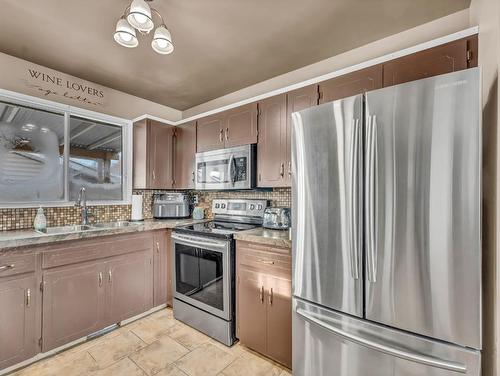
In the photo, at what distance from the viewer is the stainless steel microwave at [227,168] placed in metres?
2.45

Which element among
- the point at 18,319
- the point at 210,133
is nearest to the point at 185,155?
the point at 210,133

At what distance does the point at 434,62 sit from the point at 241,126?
160 centimetres

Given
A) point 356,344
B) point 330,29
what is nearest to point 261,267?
point 356,344

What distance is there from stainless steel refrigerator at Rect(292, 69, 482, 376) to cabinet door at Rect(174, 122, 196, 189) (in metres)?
1.87

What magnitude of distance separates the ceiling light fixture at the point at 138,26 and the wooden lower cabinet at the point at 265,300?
158 centimetres

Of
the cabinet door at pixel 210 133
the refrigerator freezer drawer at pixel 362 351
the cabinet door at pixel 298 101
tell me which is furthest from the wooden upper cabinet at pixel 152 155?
the refrigerator freezer drawer at pixel 362 351

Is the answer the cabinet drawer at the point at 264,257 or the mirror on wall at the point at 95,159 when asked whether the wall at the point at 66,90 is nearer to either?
the mirror on wall at the point at 95,159

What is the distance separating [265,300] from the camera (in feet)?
6.22

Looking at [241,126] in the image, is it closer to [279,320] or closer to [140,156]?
[140,156]

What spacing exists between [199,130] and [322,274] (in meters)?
2.20

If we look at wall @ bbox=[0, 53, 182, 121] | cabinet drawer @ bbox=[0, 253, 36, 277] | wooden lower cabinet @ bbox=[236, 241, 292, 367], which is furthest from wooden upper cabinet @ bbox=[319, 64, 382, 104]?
cabinet drawer @ bbox=[0, 253, 36, 277]

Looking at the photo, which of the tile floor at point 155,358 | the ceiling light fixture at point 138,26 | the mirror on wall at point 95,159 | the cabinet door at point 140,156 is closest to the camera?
the ceiling light fixture at point 138,26

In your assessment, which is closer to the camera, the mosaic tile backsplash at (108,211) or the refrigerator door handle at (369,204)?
the refrigerator door handle at (369,204)

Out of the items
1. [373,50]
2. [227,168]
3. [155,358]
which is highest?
[373,50]
